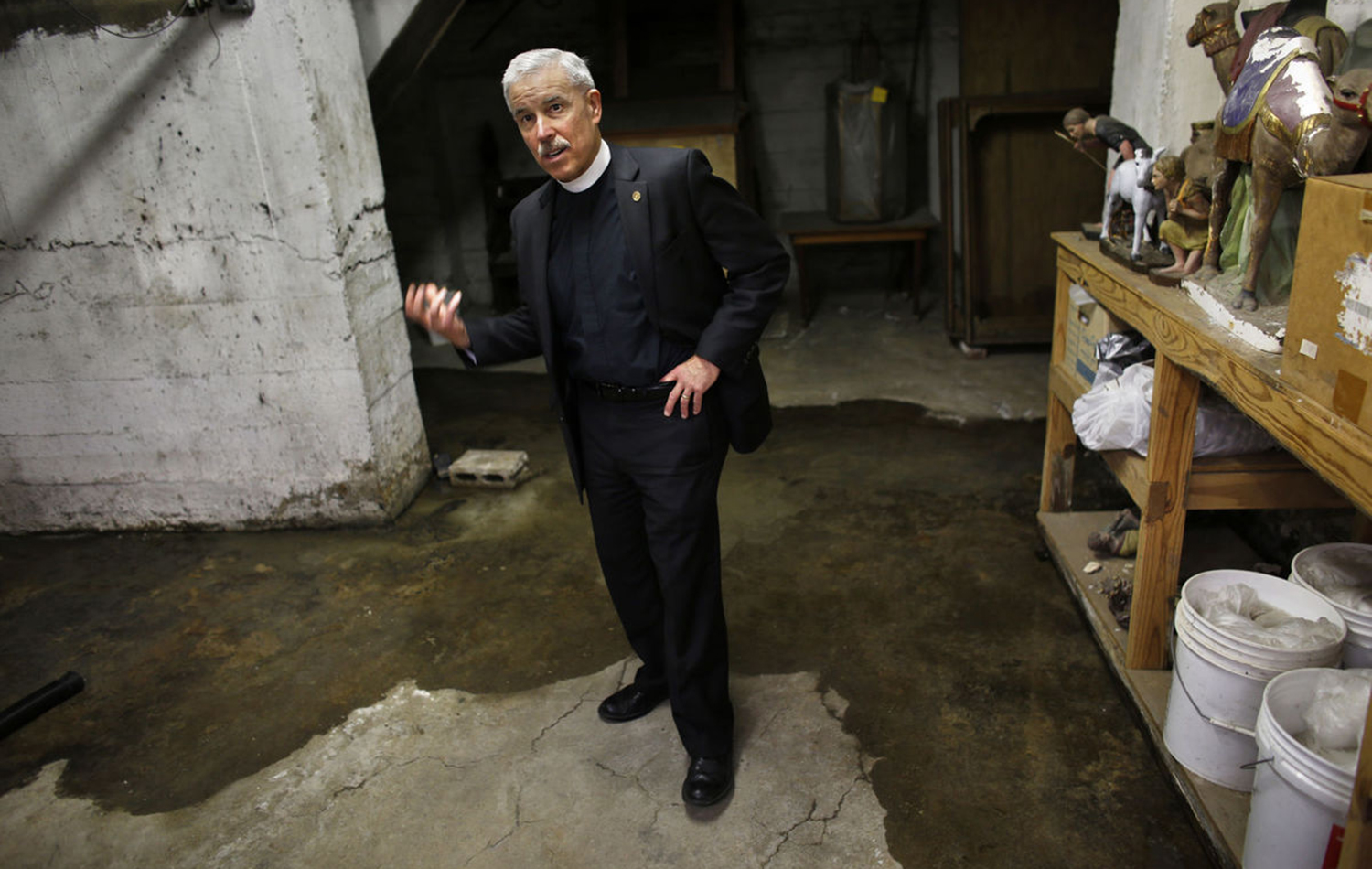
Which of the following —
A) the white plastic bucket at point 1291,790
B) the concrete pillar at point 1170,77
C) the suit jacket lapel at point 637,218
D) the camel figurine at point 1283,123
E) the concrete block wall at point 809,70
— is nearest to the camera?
the white plastic bucket at point 1291,790

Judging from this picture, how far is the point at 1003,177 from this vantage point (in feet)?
18.3

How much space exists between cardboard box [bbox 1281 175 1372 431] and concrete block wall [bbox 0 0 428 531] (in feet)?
10.5

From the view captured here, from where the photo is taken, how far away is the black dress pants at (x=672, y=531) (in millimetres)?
2111

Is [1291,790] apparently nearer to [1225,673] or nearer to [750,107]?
[1225,673]

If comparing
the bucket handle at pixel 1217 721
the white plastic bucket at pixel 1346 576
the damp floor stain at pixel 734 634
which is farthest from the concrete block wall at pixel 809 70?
the bucket handle at pixel 1217 721

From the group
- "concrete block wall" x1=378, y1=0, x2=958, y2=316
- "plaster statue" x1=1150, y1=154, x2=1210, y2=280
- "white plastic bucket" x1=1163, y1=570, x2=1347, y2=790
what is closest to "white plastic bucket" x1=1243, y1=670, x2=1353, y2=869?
"white plastic bucket" x1=1163, y1=570, x2=1347, y2=790

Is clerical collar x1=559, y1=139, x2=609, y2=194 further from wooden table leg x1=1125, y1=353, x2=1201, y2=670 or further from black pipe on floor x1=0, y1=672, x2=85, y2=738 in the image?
black pipe on floor x1=0, y1=672, x2=85, y2=738

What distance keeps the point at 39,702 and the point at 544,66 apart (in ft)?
8.47

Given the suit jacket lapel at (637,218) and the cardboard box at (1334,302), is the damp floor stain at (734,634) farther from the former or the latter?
the suit jacket lapel at (637,218)

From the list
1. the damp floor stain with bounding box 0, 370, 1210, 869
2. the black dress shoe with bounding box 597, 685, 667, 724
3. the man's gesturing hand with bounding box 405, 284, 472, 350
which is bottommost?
the damp floor stain with bounding box 0, 370, 1210, 869

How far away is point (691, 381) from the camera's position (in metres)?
2.02

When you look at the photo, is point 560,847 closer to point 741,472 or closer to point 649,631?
point 649,631

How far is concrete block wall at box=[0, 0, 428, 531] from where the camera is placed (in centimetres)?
340

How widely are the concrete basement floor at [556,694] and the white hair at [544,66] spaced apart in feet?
5.74
